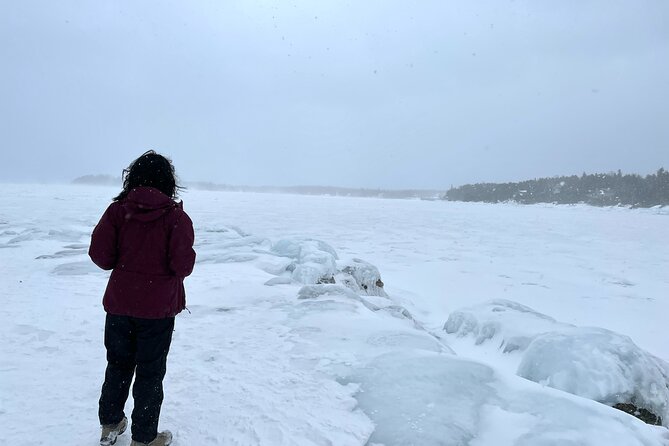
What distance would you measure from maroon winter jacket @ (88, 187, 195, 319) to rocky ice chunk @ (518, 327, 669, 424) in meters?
4.00

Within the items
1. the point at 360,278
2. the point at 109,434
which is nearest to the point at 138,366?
the point at 109,434

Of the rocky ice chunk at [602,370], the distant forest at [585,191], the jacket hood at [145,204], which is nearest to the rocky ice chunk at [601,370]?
the rocky ice chunk at [602,370]

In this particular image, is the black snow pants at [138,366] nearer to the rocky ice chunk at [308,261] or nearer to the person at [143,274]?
the person at [143,274]

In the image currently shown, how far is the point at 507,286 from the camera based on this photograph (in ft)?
39.8

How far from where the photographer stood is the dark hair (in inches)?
100

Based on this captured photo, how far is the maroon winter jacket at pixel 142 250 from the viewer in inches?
95.7

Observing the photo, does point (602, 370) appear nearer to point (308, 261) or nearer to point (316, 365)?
point (316, 365)

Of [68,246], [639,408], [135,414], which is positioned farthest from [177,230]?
[68,246]

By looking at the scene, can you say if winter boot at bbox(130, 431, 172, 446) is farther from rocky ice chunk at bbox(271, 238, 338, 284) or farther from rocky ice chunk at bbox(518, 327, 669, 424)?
rocky ice chunk at bbox(271, 238, 338, 284)

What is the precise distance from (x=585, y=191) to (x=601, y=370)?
359ft

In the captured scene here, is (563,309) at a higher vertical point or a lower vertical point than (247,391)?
lower

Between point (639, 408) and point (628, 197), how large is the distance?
101 m

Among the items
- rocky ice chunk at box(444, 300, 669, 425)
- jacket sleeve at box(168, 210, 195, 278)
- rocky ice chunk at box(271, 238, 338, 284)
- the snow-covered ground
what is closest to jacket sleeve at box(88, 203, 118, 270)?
jacket sleeve at box(168, 210, 195, 278)

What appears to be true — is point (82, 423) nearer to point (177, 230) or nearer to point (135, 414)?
point (135, 414)
